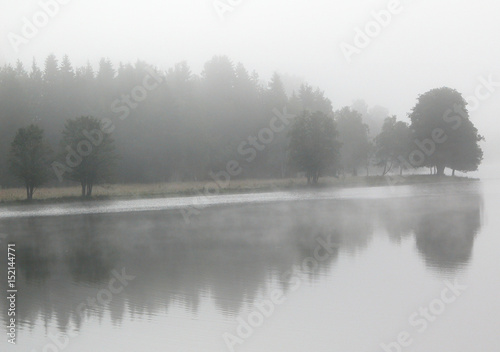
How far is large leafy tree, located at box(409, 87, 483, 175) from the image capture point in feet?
263

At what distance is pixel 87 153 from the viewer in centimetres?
5750

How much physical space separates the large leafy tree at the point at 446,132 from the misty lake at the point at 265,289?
60.3 meters

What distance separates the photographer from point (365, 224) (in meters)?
24.7

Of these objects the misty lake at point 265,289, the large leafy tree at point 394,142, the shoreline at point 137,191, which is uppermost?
the large leafy tree at point 394,142

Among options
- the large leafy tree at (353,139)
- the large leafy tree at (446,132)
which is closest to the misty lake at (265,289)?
the large leafy tree at (446,132)

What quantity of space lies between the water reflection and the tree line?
4426 cm

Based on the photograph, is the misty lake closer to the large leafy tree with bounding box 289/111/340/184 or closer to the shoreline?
the shoreline

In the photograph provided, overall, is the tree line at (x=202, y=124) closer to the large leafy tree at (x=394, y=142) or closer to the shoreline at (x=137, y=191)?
the large leafy tree at (x=394, y=142)

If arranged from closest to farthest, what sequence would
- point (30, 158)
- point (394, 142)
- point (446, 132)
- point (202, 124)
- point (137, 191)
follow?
point (30, 158) → point (137, 191) → point (202, 124) → point (446, 132) → point (394, 142)

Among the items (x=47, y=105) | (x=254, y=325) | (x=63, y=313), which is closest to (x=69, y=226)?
(x=63, y=313)

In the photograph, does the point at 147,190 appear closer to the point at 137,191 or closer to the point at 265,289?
the point at 137,191

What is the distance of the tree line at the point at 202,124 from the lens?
76250 mm

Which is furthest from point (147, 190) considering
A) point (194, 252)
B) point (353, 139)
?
point (353, 139)

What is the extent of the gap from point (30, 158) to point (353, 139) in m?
53.3
